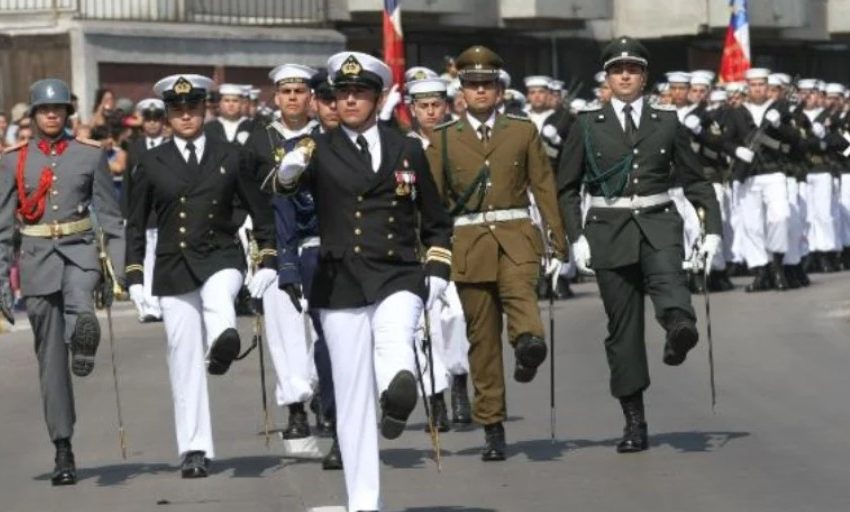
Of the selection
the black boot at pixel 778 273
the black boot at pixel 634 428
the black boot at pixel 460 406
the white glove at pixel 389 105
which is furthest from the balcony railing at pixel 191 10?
the black boot at pixel 634 428

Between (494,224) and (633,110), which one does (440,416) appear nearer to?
(494,224)

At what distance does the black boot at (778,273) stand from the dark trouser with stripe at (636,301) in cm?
1360

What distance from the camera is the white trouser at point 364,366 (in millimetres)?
11602

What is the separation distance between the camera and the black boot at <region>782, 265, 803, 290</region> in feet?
95.3

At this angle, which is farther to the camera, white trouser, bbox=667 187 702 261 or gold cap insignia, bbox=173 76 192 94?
white trouser, bbox=667 187 702 261

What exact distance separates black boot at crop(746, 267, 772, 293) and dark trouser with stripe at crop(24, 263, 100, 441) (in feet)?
48.9

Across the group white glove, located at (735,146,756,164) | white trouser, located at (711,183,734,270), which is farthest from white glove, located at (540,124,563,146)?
white trouser, located at (711,183,734,270)

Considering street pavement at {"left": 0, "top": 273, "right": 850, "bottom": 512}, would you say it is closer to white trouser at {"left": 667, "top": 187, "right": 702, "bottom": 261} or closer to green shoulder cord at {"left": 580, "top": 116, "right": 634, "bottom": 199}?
green shoulder cord at {"left": 580, "top": 116, "right": 634, "bottom": 199}

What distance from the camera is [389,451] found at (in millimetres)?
15172

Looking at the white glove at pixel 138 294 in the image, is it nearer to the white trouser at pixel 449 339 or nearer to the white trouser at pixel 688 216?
the white trouser at pixel 449 339

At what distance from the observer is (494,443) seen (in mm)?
14602

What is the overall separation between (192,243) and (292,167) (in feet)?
9.27

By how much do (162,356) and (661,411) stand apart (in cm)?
659

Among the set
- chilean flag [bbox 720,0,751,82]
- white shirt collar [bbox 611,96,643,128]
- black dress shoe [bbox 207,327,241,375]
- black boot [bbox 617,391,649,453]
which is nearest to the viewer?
black dress shoe [bbox 207,327,241,375]
